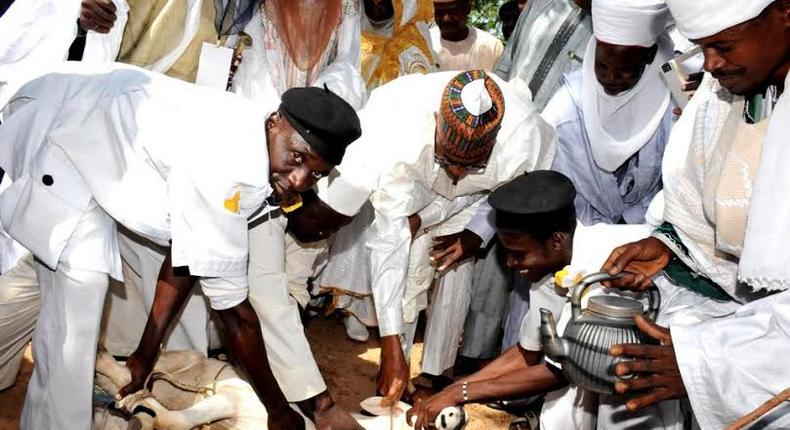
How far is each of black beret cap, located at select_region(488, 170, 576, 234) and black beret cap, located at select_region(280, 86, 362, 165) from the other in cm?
67

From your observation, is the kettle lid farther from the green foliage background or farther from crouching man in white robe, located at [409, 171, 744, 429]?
the green foliage background

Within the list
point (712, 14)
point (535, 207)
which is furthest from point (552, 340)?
point (712, 14)

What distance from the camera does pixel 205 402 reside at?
11.1 ft

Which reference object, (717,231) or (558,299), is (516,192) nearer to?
(558,299)

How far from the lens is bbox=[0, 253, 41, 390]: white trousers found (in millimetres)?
3494

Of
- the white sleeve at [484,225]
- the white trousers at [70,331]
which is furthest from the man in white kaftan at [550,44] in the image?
the white trousers at [70,331]

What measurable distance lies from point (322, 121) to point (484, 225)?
1.43 m

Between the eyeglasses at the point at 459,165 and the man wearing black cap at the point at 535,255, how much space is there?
1.97 ft

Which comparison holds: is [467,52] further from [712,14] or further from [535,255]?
[712,14]

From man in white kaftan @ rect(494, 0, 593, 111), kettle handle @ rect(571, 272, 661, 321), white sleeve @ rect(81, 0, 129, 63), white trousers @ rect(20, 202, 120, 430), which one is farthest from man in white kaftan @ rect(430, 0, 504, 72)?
white trousers @ rect(20, 202, 120, 430)

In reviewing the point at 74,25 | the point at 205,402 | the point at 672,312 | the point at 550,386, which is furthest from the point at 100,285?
the point at 672,312

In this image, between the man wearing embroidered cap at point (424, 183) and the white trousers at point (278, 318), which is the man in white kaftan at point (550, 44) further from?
the white trousers at point (278, 318)

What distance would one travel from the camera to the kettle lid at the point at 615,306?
275 cm

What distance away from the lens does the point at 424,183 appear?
4.24m
